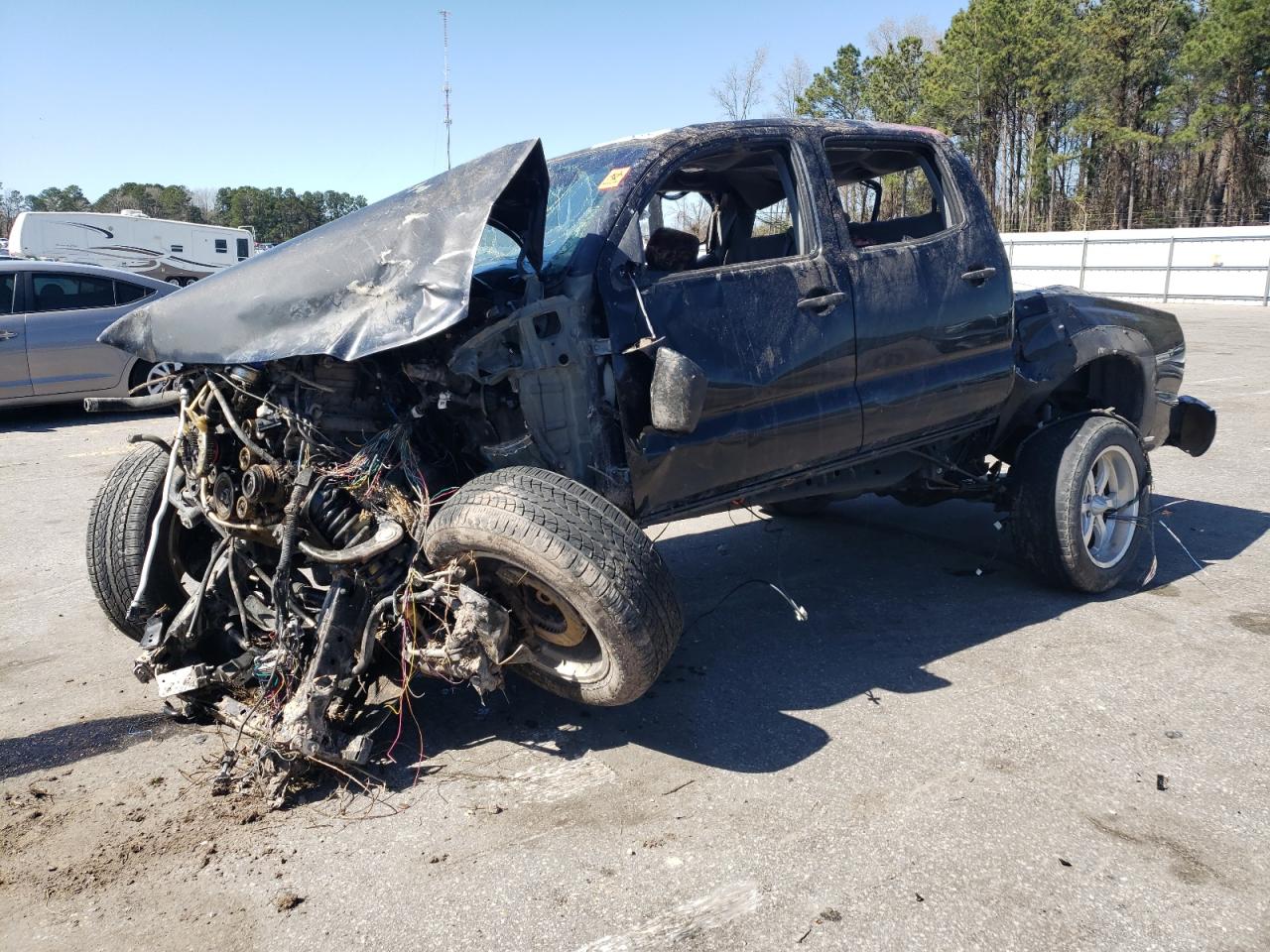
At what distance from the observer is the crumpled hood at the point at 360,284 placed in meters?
3.22

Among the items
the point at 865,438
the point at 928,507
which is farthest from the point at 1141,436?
the point at 865,438

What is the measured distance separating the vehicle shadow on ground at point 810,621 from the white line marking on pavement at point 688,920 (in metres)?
0.72

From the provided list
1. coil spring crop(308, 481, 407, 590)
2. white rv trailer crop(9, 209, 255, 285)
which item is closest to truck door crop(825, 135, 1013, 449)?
coil spring crop(308, 481, 407, 590)

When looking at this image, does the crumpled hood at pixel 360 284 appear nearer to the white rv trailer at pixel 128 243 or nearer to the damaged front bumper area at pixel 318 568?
the damaged front bumper area at pixel 318 568

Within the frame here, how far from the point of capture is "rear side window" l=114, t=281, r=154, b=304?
11.0 meters

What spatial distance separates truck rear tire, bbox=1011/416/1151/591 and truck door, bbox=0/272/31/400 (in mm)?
9831

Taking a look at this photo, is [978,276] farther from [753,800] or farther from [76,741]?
[76,741]

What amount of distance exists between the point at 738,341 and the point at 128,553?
8.56 feet

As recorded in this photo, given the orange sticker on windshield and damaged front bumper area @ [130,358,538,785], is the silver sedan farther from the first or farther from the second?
the orange sticker on windshield

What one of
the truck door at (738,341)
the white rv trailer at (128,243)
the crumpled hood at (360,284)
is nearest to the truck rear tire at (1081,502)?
the truck door at (738,341)

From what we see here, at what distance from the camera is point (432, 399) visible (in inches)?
137

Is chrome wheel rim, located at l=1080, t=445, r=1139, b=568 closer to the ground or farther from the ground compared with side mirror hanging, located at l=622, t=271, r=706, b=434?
closer to the ground

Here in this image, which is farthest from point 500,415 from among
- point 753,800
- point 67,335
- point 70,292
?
point 70,292

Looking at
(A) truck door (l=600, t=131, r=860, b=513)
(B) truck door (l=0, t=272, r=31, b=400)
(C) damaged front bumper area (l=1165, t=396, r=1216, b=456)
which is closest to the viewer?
(A) truck door (l=600, t=131, r=860, b=513)
